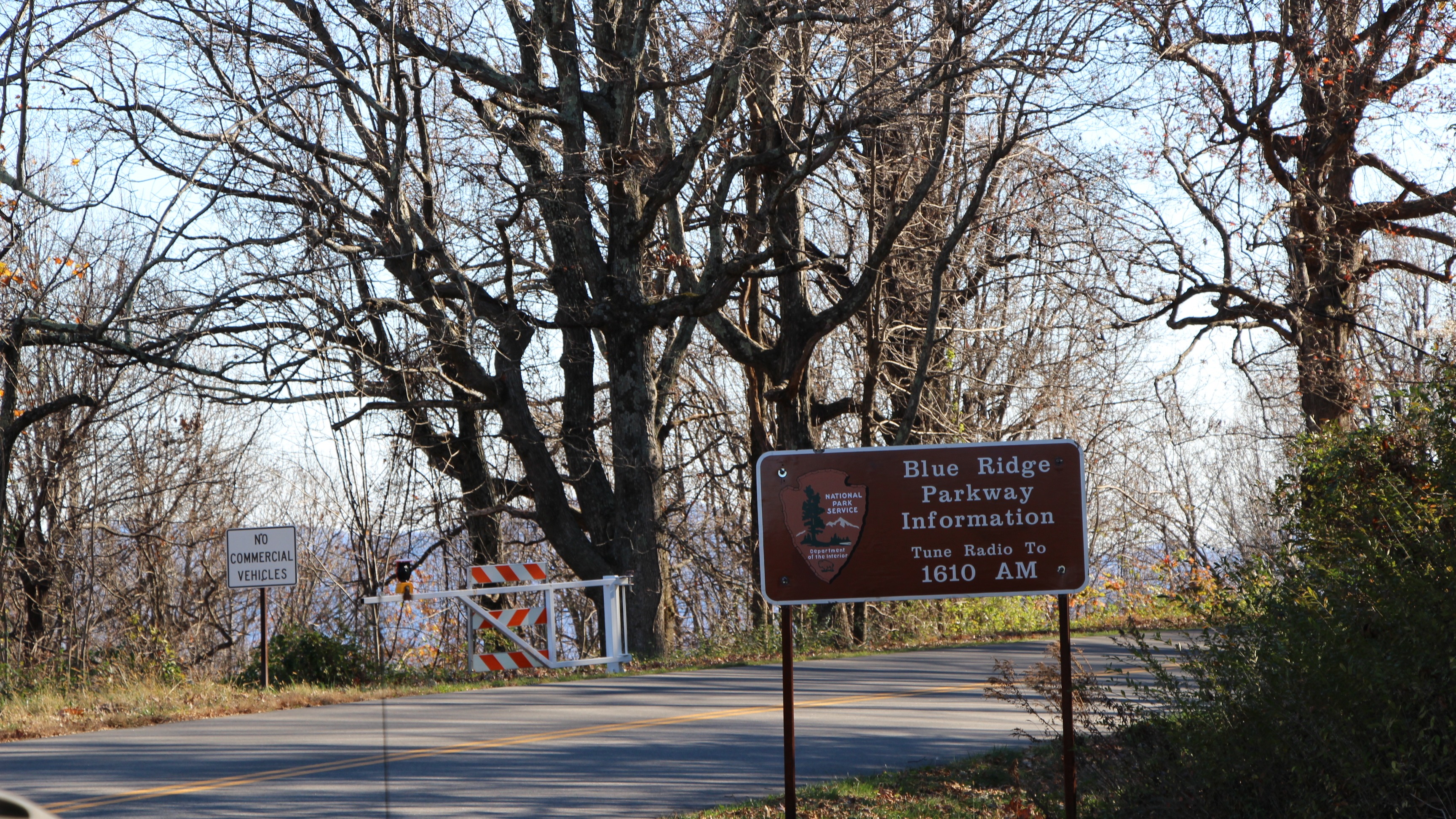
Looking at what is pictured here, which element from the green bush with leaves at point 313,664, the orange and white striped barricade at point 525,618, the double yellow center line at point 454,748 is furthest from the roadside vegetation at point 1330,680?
the green bush with leaves at point 313,664

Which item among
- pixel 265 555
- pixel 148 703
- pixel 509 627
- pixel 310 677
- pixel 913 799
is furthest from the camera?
pixel 509 627

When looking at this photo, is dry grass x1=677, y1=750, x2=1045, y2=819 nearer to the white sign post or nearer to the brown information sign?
the brown information sign

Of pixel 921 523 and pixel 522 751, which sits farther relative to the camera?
pixel 522 751

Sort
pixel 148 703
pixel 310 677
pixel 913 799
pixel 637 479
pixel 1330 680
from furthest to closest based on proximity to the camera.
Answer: pixel 637 479 < pixel 310 677 < pixel 148 703 < pixel 913 799 < pixel 1330 680

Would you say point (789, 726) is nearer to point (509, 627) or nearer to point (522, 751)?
point (522, 751)

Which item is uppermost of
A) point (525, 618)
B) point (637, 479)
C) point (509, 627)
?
point (637, 479)

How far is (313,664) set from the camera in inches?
673

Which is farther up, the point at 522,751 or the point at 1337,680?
the point at 1337,680

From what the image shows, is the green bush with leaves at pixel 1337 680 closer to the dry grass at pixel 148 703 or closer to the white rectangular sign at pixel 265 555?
the dry grass at pixel 148 703

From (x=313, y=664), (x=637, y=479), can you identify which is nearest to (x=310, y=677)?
(x=313, y=664)

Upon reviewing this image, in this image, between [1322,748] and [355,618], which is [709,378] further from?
[1322,748]

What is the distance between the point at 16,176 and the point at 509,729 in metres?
8.25

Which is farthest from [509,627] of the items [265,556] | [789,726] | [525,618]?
[789,726]

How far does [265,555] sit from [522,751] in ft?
23.0
